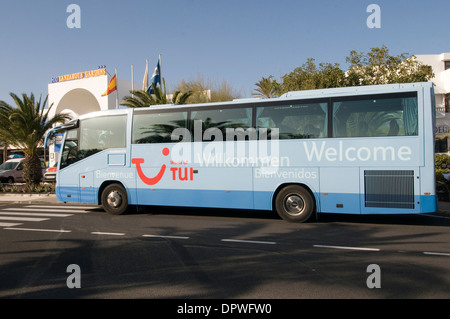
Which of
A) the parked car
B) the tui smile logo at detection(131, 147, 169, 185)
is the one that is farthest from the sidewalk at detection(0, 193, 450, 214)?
the parked car

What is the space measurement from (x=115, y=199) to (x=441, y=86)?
34.4 metres

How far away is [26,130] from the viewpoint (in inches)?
753

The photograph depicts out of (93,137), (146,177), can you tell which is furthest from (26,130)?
(146,177)

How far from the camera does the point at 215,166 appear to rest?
9.90 m

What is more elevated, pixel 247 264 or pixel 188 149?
pixel 188 149

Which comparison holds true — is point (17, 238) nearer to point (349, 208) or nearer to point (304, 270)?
point (304, 270)

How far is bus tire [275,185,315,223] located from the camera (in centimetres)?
902

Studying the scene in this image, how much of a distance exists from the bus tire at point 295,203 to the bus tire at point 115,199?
4.91m

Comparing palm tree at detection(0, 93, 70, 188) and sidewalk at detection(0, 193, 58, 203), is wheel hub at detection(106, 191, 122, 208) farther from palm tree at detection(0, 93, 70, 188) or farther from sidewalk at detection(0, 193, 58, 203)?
palm tree at detection(0, 93, 70, 188)

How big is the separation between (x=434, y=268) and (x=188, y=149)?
6787 millimetres

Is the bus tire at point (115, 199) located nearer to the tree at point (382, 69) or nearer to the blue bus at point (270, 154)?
the blue bus at point (270, 154)

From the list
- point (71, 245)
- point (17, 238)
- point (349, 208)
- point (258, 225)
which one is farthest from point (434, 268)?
point (17, 238)

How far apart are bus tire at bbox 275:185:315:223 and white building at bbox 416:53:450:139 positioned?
95.9 ft
